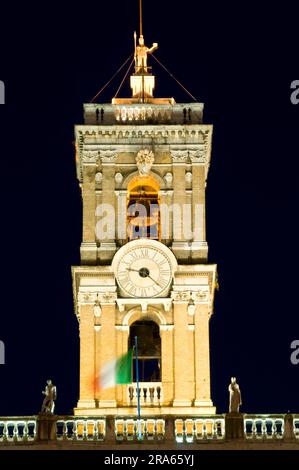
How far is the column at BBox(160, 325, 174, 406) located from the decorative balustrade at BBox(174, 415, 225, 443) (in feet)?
19.0

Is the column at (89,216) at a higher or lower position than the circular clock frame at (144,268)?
higher

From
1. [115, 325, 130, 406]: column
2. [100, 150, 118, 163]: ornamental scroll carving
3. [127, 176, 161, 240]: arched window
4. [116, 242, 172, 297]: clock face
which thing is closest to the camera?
[115, 325, 130, 406]: column

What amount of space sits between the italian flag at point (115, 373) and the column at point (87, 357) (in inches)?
15.0

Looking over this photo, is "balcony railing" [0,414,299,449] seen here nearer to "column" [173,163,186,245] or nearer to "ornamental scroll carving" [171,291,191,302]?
"ornamental scroll carving" [171,291,191,302]

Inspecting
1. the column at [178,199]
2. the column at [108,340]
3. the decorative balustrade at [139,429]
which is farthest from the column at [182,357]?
the decorative balustrade at [139,429]

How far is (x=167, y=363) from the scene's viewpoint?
2835 inches

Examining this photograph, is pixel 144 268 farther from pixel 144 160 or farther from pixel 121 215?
pixel 144 160

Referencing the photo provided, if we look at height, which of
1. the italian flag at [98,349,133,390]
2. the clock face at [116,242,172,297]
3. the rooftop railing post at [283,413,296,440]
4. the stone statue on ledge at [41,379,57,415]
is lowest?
the rooftop railing post at [283,413,296,440]

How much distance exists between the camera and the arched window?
251 ft

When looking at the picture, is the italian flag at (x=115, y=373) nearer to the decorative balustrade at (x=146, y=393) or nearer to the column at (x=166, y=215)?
the decorative balustrade at (x=146, y=393)

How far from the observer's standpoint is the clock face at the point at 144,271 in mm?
72938

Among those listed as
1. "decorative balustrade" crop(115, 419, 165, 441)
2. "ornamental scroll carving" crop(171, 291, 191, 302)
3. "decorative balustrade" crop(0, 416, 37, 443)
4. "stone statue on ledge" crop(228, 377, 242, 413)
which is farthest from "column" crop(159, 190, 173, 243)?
"decorative balustrade" crop(0, 416, 37, 443)

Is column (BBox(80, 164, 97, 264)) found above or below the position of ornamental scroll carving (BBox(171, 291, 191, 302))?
above
